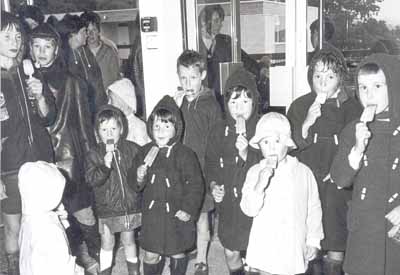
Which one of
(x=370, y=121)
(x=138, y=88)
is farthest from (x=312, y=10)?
(x=370, y=121)

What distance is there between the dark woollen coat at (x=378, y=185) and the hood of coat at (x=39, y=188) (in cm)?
138

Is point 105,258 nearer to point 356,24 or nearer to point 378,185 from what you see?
point 378,185

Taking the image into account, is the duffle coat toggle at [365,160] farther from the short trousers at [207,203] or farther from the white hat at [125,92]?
the white hat at [125,92]

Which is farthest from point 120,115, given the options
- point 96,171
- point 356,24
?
point 356,24

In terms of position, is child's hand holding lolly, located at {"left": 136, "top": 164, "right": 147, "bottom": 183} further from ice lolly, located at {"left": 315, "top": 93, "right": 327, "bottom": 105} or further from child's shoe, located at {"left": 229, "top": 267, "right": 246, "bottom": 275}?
ice lolly, located at {"left": 315, "top": 93, "right": 327, "bottom": 105}

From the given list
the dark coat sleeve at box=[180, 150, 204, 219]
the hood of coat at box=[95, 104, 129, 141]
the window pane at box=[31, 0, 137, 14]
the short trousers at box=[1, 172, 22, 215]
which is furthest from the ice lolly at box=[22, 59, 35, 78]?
the window pane at box=[31, 0, 137, 14]

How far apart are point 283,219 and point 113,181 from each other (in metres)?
1.13

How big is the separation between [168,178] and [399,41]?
2184 millimetres

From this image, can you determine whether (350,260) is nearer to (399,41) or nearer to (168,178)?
(168,178)

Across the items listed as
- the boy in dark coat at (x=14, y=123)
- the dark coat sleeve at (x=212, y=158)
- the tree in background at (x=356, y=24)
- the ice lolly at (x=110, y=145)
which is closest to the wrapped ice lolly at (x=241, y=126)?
the dark coat sleeve at (x=212, y=158)

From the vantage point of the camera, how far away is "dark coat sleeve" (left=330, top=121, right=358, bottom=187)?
2508 mm

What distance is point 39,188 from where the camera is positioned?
230 cm

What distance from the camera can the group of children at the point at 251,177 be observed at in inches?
97.0

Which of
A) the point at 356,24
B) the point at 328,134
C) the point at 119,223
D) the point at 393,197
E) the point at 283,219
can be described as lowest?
the point at 119,223
